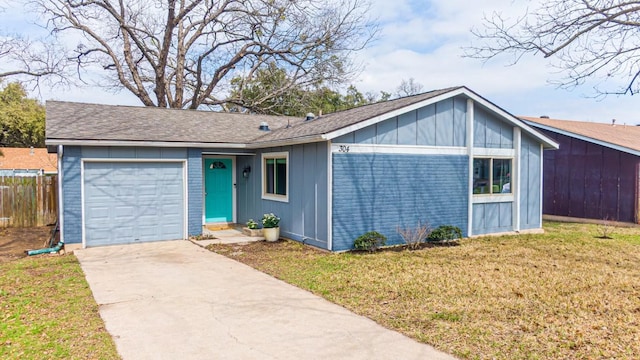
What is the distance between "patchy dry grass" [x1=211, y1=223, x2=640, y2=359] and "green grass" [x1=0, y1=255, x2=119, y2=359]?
2.78 metres

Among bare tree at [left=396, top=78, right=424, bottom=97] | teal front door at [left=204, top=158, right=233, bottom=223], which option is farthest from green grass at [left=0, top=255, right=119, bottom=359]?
bare tree at [left=396, top=78, right=424, bottom=97]

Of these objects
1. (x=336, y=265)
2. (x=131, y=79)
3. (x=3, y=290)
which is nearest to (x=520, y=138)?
(x=336, y=265)

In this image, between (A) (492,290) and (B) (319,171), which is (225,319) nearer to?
(A) (492,290)

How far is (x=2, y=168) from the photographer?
98.0 ft

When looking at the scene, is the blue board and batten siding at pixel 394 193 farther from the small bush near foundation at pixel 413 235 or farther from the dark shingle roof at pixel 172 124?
the dark shingle roof at pixel 172 124

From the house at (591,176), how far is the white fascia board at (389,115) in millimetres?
7696

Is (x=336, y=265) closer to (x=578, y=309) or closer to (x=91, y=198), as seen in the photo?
(x=578, y=309)

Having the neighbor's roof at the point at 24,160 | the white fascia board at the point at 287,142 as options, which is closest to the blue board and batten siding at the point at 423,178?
the white fascia board at the point at 287,142

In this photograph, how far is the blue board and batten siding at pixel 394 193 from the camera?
362 inches

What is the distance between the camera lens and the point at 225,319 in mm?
5020

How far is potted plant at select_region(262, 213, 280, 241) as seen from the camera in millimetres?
10438

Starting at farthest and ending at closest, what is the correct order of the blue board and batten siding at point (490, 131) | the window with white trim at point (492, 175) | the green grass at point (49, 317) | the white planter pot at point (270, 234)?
the window with white trim at point (492, 175), the blue board and batten siding at point (490, 131), the white planter pot at point (270, 234), the green grass at point (49, 317)

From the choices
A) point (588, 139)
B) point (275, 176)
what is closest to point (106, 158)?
point (275, 176)

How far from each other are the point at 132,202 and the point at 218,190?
9.90 ft
